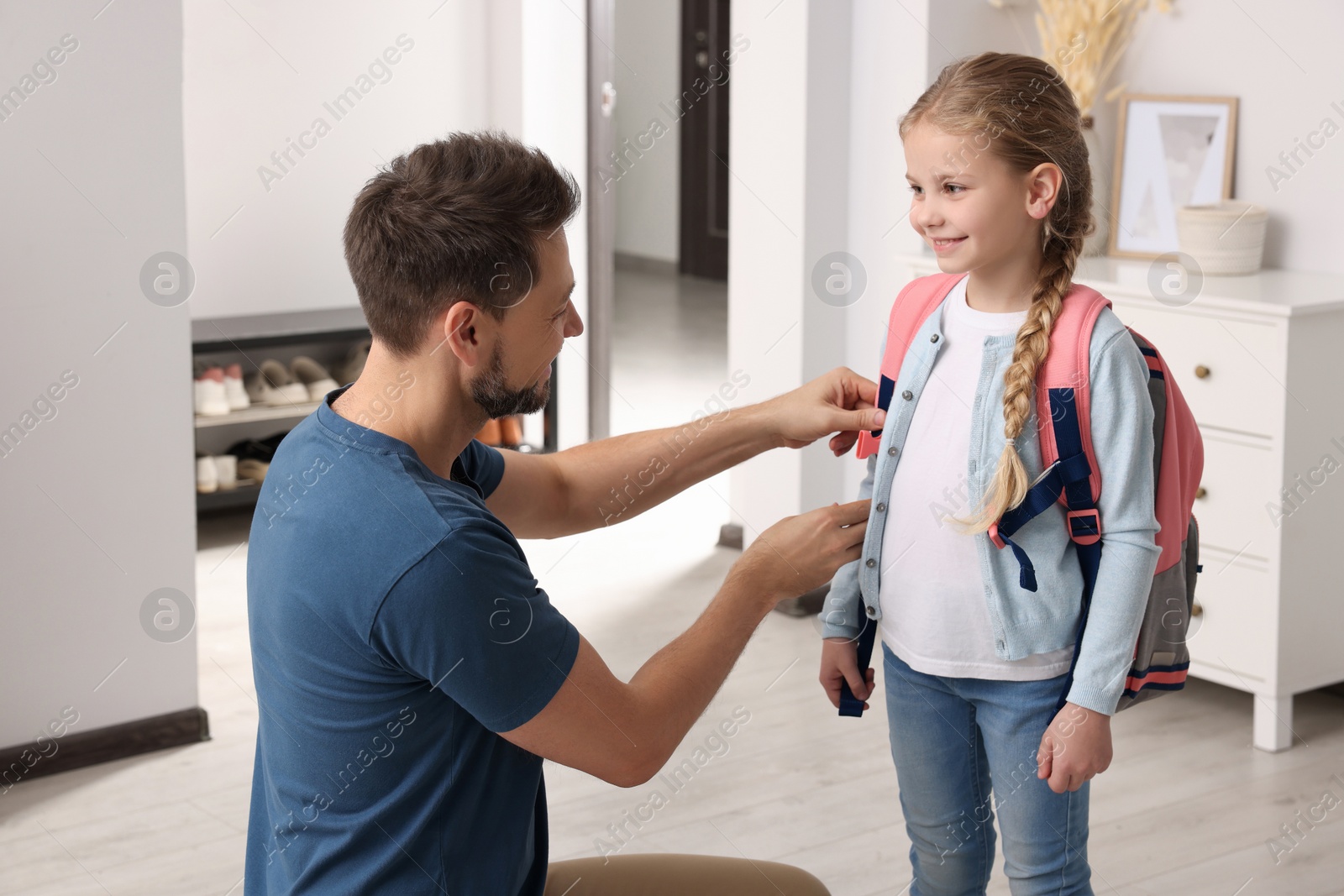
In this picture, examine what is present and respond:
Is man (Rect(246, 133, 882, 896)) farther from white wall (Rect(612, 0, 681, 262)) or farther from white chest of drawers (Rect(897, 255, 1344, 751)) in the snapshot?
white wall (Rect(612, 0, 681, 262))

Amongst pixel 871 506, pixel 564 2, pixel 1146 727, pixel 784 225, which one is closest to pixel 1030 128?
pixel 871 506

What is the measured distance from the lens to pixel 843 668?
163 centimetres

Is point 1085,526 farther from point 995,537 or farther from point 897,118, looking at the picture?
point 897,118

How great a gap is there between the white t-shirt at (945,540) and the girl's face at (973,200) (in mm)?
88

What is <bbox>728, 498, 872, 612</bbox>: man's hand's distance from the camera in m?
1.40

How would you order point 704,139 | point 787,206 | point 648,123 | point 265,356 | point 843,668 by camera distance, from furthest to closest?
point 648,123, point 704,139, point 265,356, point 787,206, point 843,668

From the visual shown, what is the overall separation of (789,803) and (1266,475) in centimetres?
105

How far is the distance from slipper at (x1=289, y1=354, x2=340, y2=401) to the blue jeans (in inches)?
113

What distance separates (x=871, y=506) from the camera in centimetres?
154

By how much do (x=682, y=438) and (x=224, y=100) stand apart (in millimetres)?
2947

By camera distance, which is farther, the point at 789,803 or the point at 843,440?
the point at 789,803

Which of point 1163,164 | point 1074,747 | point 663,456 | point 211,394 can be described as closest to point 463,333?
point 663,456

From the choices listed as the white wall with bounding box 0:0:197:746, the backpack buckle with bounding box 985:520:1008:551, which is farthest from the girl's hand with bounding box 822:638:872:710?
the white wall with bounding box 0:0:197:746

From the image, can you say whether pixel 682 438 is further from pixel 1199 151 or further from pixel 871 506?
pixel 1199 151
